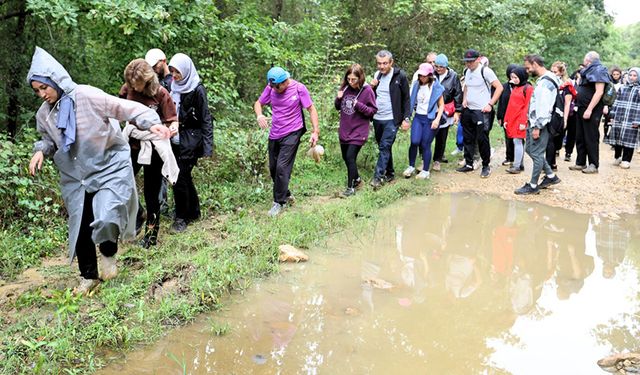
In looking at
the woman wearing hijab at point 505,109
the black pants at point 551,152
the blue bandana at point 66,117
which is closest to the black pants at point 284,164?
the blue bandana at point 66,117

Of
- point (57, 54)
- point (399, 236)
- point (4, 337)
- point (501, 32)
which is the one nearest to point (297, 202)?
point (399, 236)

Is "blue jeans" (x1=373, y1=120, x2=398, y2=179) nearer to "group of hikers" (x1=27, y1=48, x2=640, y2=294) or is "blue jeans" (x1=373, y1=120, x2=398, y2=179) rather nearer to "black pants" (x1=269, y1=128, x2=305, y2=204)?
"group of hikers" (x1=27, y1=48, x2=640, y2=294)

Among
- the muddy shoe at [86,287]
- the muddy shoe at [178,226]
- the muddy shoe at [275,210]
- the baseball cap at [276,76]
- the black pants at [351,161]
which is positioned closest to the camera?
the muddy shoe at [86,287]

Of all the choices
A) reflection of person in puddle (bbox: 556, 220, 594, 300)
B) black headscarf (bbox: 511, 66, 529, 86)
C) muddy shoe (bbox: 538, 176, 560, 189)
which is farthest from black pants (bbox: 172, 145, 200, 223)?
black headscarf (bbox: 511, 66, 529, 86)

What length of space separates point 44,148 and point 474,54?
19.7ft

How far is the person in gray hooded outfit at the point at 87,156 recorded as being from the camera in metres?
3.79

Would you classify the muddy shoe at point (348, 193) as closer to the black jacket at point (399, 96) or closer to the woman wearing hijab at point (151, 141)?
the black jacket at point (399, 96)

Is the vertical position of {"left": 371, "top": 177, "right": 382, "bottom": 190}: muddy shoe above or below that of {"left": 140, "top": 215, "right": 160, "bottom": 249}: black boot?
above

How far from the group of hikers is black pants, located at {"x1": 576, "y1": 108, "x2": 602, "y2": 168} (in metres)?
0.02

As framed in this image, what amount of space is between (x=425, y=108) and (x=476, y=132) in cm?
101

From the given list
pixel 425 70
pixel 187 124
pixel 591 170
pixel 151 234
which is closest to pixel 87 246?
pixel 151 234

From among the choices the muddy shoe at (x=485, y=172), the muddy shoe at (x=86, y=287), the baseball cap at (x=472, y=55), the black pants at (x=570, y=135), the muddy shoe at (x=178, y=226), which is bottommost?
the muddy shoe at (x=86, y=287)

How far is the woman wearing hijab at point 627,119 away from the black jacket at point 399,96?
3.96 meters

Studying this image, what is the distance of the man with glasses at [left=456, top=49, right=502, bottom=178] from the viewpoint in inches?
309
